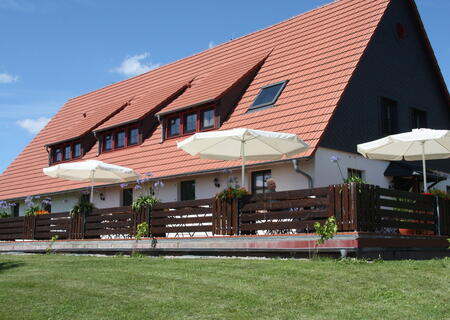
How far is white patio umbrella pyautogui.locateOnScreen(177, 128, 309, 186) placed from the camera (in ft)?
46.9

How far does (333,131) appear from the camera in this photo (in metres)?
17.3

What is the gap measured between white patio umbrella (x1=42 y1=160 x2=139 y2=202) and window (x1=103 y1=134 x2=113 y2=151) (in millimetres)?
4808

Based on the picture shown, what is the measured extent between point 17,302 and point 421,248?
30.0 feet

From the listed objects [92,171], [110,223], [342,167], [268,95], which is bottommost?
[110,223]

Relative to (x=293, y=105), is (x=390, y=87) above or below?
above

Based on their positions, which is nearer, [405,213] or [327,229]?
[327,229]

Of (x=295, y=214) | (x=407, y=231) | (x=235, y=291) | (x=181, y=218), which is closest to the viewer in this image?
(x=235, y=291)

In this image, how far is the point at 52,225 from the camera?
1970cm

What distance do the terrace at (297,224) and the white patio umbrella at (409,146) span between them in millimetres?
1507

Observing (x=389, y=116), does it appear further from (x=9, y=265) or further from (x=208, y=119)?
(x=9, y=265)

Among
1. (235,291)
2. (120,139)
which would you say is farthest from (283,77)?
(235,291)

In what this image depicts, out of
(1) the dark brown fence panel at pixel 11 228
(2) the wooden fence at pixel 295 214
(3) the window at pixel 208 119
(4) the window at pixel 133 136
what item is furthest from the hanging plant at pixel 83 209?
(4) the window at pixel 133 136

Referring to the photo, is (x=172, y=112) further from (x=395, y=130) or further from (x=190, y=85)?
(x=395, y=130)

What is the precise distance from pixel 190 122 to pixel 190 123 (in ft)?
0.13
